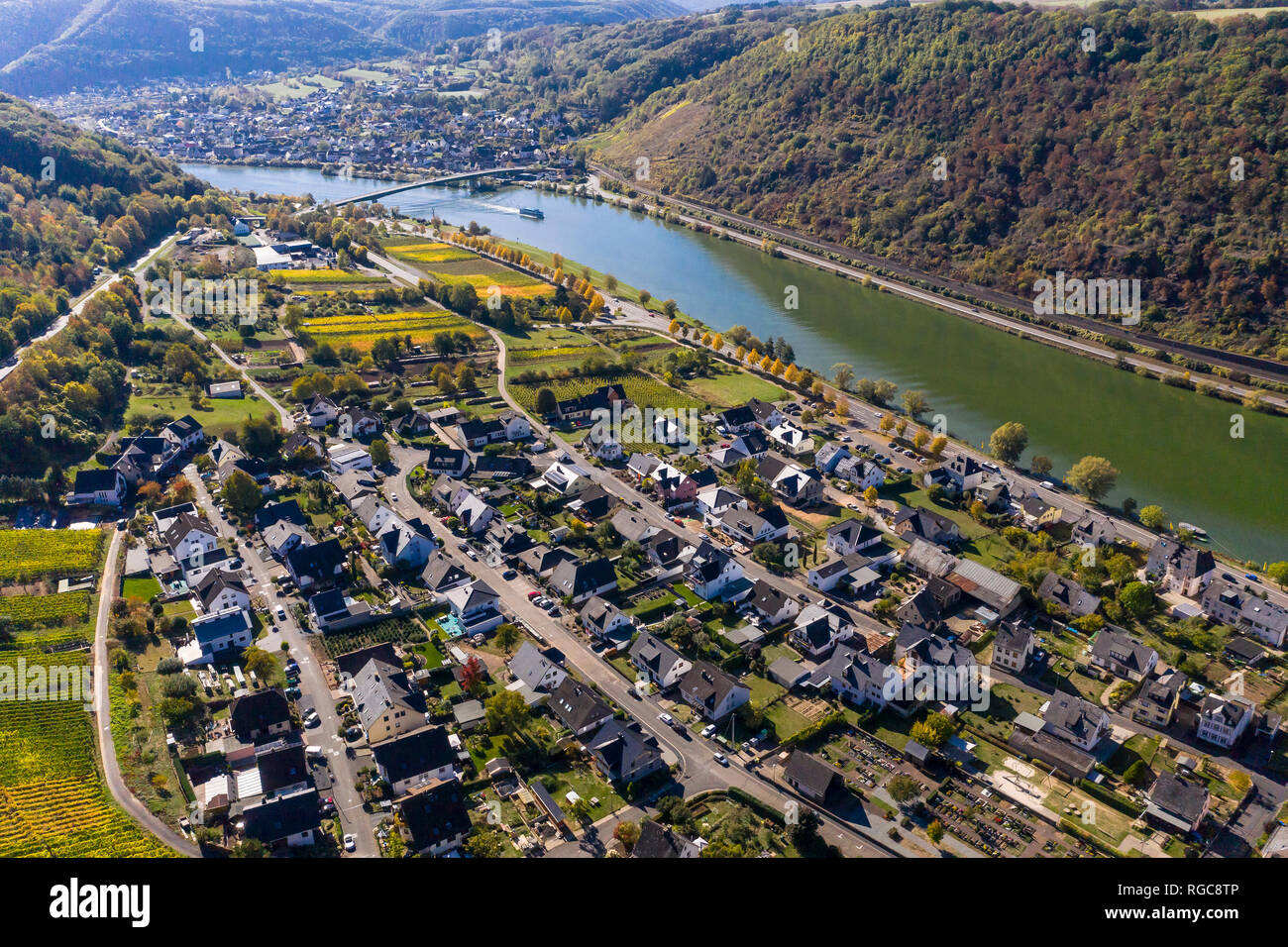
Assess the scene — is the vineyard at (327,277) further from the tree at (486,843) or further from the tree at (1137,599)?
the tree at (1137,599)

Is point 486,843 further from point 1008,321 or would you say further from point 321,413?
point 1008,321

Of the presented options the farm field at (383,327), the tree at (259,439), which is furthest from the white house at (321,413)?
the farm field at (383,327)

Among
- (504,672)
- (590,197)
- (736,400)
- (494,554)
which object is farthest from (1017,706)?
(590,197)

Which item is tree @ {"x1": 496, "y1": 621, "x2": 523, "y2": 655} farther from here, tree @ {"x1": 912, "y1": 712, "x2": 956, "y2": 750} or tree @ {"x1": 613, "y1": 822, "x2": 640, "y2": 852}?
tree @ {"x1": 912, "y1": 712, "x2": 956, "y2": 750}

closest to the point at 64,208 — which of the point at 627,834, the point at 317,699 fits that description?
the point at 317,699

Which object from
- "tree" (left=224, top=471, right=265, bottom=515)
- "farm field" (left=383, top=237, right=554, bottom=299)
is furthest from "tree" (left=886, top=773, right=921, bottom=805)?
"farm field" (left=383, top=237, right=554, bottom=299)

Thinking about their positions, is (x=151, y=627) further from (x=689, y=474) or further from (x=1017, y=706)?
(x=1017, y=706)

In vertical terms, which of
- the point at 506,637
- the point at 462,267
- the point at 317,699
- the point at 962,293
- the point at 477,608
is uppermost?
the point at 462,267
